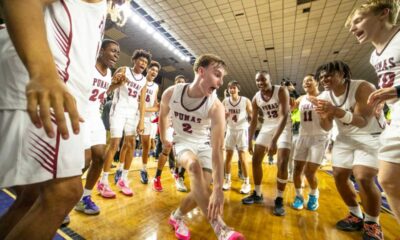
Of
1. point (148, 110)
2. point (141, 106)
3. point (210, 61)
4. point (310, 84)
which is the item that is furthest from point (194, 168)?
point (310, 84)

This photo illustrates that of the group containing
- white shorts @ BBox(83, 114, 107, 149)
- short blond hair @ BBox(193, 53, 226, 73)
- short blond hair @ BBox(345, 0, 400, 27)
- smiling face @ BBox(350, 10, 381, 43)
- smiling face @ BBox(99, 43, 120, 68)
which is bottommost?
white shorts @ BBox(83, 114, 107, 149)

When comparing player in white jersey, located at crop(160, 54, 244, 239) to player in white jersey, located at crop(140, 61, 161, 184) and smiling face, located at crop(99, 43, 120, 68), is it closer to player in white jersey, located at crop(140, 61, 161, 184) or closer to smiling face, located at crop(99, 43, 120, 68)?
smiling face, located at crop(99, 43, 120, 68)

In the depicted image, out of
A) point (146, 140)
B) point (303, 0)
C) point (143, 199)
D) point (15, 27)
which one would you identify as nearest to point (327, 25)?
point (303, 0)

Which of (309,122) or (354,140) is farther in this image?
(309,122)

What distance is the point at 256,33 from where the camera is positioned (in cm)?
1023

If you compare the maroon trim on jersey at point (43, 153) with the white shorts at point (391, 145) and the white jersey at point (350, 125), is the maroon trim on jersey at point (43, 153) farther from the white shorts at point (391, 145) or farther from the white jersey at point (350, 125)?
the white jersey at point (350, 125)

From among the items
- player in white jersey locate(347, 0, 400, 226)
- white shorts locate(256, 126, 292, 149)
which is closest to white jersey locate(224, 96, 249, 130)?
white shorts locate(256, 126, 292, 149)

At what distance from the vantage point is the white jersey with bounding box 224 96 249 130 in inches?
198

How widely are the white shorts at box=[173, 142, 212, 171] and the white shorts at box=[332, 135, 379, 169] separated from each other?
5.90ft

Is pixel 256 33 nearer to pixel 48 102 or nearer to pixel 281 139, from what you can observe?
pixel 281 139

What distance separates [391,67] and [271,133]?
7.30 feet

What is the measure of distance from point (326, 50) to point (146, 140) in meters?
11.8

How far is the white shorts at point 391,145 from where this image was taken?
63.0 inches

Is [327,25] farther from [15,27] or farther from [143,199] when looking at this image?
[15,27]
